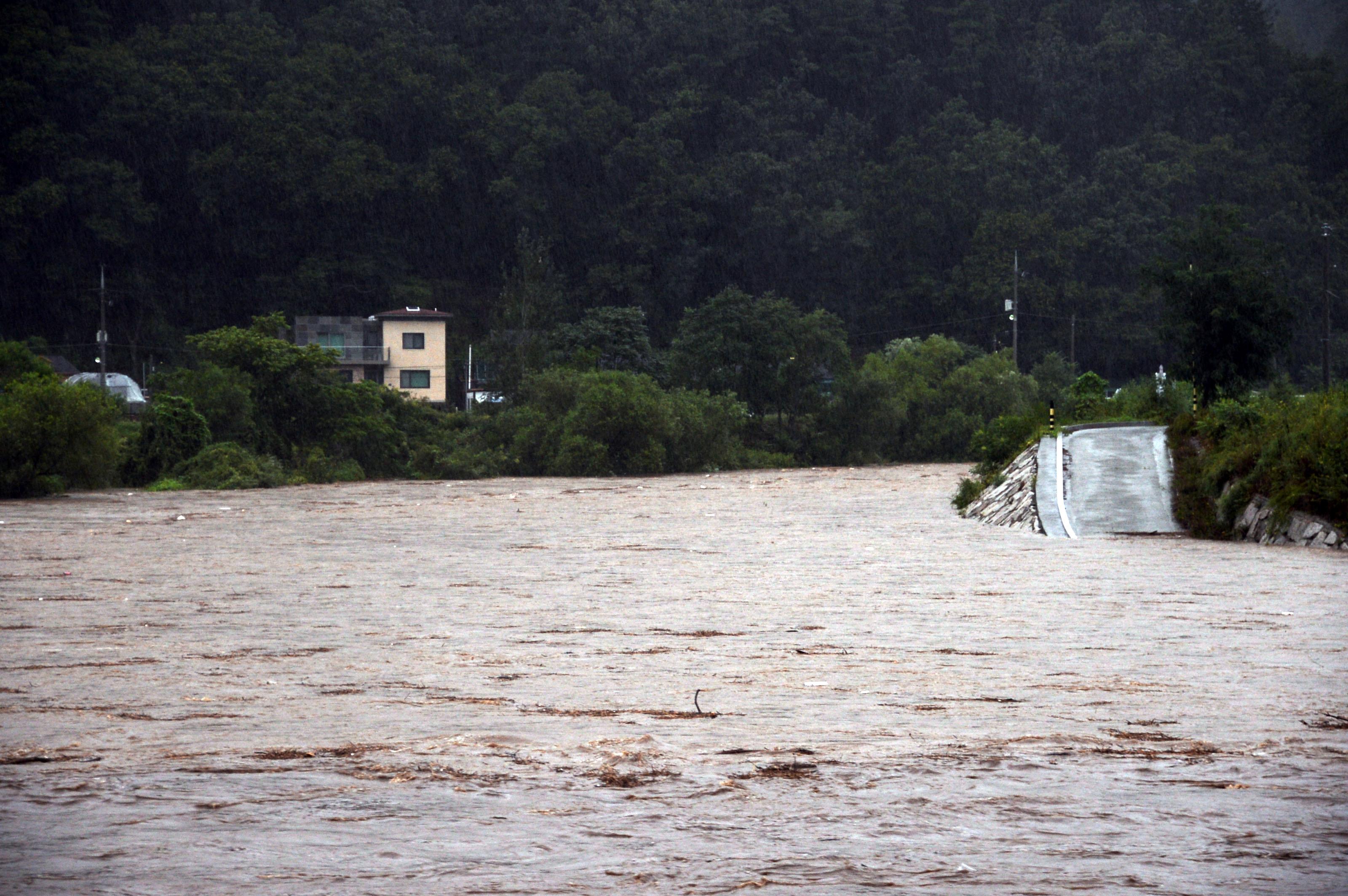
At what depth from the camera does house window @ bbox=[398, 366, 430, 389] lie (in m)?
79.4

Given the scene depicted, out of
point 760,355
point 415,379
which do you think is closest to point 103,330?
point 415,379

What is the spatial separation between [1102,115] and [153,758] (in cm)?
11212

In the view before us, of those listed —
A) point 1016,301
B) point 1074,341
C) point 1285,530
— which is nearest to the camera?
point 1285,530

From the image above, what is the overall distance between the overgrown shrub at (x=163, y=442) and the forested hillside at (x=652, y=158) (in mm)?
36592

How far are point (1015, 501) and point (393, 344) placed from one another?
5620 centimetres

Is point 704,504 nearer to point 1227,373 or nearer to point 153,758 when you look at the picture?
point 1227,373

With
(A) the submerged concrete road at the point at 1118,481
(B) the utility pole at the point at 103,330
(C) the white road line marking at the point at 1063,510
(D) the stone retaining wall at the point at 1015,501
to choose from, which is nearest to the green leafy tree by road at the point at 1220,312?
(A) the submerged concrete road at the point at 1118,481

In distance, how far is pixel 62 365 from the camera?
3172 inches

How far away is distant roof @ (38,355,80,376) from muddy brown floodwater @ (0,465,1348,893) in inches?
2590

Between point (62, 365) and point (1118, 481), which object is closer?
point (1118, 481)

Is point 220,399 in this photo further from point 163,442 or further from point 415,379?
point 415,379

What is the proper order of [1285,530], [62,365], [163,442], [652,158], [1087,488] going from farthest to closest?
[652,158] → [62,365] → [163,442] → [1087,488] → [1285,530]

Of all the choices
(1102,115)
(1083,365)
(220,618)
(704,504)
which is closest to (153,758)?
(220,618)

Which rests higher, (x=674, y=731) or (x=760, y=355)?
(x=760, y=355)
